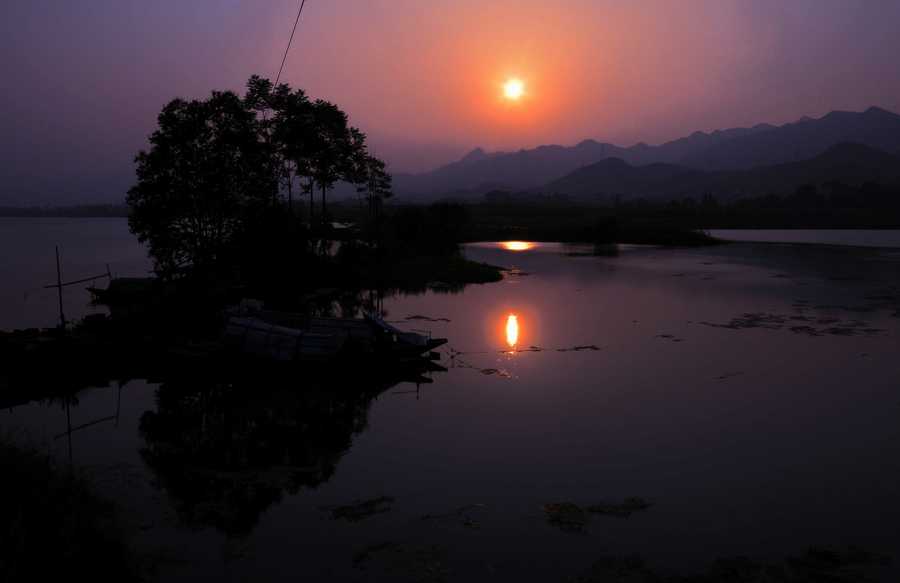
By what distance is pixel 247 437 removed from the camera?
1772 centimetres

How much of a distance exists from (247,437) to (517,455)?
25.8 ft

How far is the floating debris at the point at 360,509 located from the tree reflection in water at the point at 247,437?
1.50 m

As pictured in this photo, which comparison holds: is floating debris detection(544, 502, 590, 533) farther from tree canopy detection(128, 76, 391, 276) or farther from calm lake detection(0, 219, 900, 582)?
tree canopy detection(128, 76, 391, 276)

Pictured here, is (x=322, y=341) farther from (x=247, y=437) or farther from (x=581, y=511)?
(x=581, y=511)

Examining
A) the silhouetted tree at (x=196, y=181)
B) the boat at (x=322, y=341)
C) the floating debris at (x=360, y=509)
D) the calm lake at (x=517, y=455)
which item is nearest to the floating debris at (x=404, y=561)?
the calm lake at (x=517, y=455)

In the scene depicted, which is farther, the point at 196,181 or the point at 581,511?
the point at 196,181

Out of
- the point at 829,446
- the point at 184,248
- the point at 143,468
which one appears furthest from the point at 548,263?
the point at 143,468

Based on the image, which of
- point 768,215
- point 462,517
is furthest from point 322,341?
point 768,215

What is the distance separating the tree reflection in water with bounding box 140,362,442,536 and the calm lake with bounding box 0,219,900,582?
8 centimetres

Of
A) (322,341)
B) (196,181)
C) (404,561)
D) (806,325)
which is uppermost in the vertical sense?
(196,181)

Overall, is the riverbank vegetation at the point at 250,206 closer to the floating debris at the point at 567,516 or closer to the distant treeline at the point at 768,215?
the floating debris at the point at 567,516

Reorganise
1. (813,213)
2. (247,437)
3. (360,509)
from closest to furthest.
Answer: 1. (360,509)
2. (247,437)
3. (813,213)

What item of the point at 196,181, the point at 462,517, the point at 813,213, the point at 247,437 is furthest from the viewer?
the point at 813,213

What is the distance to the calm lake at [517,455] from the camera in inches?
465
